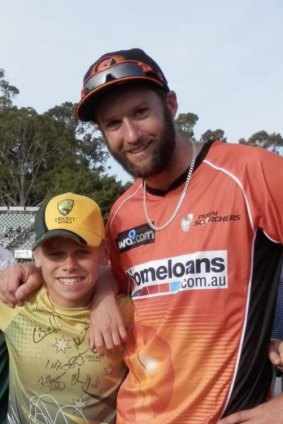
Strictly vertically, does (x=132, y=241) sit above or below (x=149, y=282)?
above

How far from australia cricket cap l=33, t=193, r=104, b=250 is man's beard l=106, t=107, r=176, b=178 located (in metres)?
0.31

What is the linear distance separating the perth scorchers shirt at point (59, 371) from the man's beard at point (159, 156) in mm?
572

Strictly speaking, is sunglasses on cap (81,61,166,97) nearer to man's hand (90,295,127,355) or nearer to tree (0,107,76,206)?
man's hand (90,295,127,355)

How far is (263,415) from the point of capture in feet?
6.32

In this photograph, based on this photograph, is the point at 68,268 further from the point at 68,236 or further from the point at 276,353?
the point at 276,353

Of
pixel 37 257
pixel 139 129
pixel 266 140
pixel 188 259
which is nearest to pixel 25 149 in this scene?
pixel 266 140

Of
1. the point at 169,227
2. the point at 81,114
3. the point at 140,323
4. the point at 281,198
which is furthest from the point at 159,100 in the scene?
the point at 140,323

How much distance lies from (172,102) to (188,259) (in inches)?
28.1

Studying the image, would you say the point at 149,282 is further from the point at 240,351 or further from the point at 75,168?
the point at 75,168

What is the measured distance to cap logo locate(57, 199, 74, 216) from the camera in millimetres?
2500

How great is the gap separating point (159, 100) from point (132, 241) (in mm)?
592

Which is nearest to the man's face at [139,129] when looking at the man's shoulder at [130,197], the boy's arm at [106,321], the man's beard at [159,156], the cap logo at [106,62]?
the man's beard at [159,156]

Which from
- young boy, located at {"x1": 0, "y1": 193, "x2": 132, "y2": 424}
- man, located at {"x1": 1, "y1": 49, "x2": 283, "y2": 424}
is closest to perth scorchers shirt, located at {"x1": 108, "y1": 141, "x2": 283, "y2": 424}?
man, located at {"x1": 1, "y1": 49, "x2": 283, "y2": 424}

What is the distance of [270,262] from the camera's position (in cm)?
207
